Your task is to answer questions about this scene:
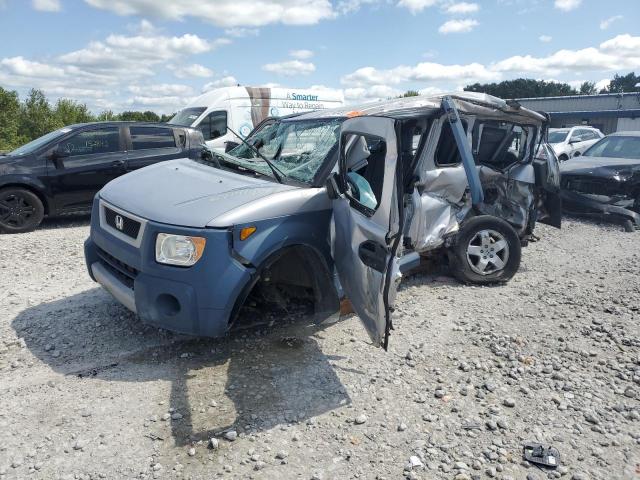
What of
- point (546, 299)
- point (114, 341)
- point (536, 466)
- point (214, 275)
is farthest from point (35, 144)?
point (536, 466)

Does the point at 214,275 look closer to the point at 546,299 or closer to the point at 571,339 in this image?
the point at 571,339

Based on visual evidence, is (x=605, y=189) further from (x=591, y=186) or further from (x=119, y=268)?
(x=119, y=268)

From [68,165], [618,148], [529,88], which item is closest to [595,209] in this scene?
[618,148]

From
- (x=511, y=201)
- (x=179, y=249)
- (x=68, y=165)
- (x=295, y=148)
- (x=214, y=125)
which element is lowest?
(x=511, y=201)

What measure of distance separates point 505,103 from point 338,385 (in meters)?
3.91

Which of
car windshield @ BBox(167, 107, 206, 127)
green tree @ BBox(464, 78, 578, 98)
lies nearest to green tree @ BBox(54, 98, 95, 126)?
car windshield @ BBox(167, 107, 206, 127)

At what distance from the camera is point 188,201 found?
11.5ft

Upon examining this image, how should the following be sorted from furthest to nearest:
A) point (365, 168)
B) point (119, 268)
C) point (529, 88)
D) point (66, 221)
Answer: point (529, 88) < point (66, 221) < point (365, 168) < point (119, 268)

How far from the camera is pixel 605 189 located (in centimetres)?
873

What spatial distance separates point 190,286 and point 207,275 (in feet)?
0.44

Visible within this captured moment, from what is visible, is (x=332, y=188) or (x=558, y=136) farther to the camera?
(x=558, y=136)

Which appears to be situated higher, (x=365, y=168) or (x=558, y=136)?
(x=365, y=168)

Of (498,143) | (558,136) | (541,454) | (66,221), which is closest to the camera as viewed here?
(541,454)

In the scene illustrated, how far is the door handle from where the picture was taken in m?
3.13
